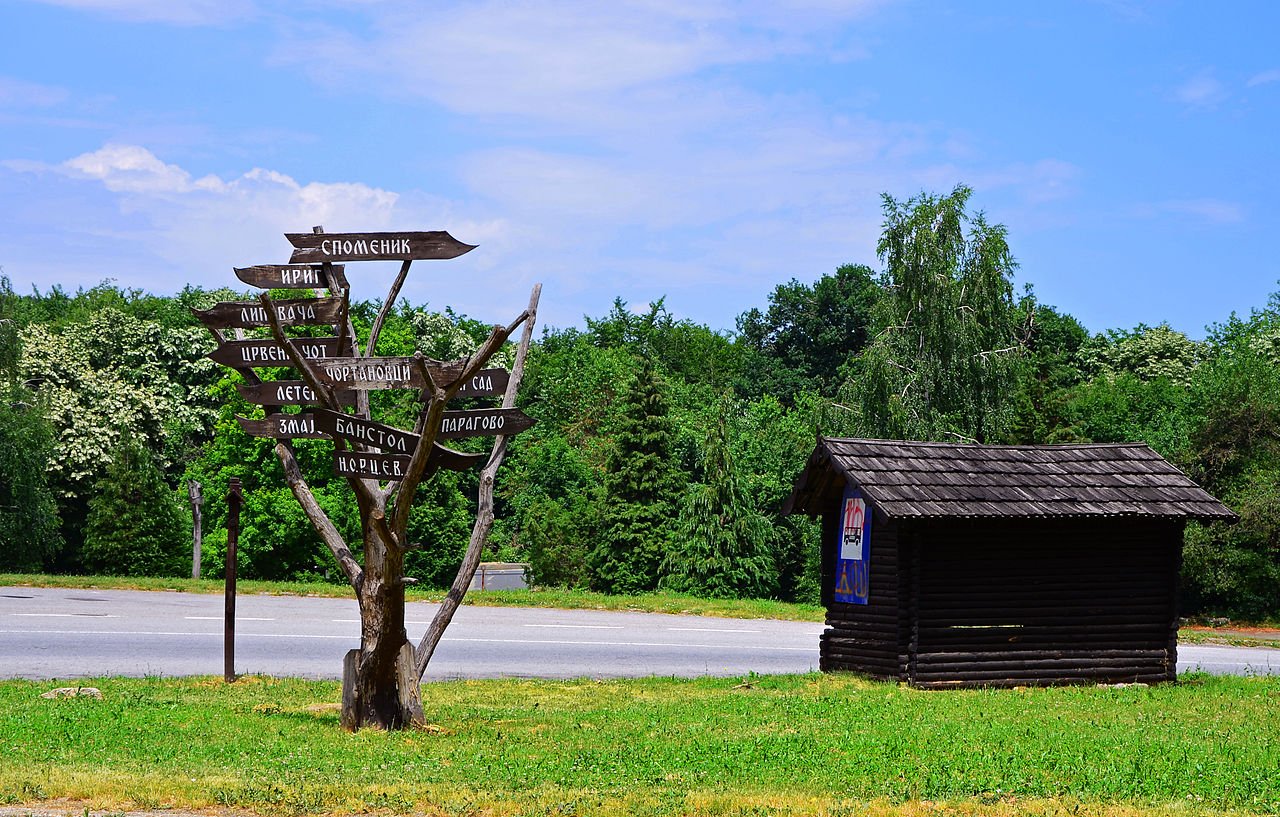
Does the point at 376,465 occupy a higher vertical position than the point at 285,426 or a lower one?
lower

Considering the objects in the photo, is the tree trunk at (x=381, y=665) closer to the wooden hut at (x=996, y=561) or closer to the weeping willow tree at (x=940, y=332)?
the wooden hut at (x=996, y=561)

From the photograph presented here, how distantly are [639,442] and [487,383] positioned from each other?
3078cm

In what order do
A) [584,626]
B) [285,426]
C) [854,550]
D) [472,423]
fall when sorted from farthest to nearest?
Answer: [584,626], [854,550], [285,426], [472,423]

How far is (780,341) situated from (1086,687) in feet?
180

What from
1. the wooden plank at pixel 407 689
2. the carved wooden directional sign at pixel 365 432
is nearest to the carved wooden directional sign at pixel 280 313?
the carved wooden directional sign at pixel 365 432

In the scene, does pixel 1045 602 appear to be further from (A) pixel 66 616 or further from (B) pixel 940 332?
(B) pixel 940 332

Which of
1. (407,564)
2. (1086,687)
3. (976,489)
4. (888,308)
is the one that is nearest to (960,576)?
(976,489)

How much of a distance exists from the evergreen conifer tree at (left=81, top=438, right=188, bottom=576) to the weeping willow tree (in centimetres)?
2403

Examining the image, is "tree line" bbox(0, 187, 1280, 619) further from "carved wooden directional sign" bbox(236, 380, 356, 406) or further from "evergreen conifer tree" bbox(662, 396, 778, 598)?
"carved wooden directional sign" bbox(236, 380, 356, 406)

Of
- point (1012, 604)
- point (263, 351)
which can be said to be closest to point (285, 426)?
point (263, 351)

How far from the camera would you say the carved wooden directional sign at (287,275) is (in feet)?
41.6

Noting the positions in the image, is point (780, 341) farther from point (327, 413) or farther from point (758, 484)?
point (327, 413)

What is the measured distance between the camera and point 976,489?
1672 centimetres

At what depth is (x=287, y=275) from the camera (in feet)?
42.1
